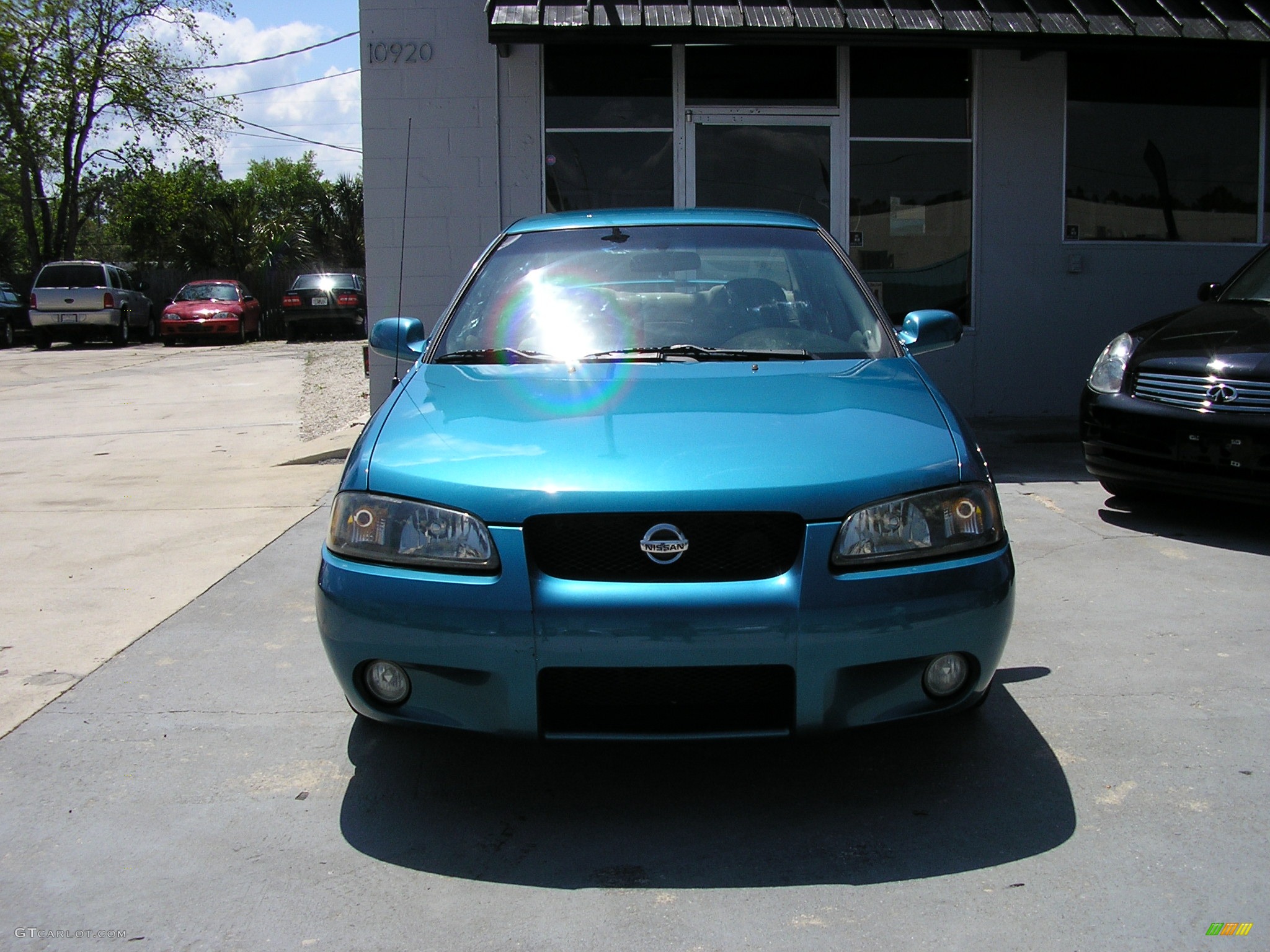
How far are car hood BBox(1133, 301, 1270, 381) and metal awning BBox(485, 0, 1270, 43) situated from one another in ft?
10.0

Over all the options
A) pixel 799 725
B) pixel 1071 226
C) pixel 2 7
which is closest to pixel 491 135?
pixel 1071 226

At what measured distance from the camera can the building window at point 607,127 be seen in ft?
31.0

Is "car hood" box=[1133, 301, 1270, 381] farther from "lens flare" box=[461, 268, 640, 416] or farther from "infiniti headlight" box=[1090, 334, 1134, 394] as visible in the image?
"lens flare" box=[461, 268, 640, 416]

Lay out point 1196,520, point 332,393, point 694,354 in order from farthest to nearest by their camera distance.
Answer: point 332,393 → point 1196,520 → point 694,354

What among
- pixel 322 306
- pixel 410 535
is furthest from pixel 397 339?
pixel 322 306

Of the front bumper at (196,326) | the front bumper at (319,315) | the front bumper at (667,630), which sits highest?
the front bumper at (319,315)

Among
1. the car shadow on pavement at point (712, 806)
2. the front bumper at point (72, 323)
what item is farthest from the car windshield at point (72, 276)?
the car shadow on pavement at point (712, 806)

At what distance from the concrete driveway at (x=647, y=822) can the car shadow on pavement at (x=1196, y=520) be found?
1726 millimetres

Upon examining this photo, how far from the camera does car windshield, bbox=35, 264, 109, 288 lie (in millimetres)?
24922

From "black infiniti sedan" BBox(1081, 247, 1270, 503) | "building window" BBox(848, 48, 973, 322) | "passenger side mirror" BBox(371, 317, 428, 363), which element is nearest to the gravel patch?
"building window" BBox(848, 48, 973, 322)

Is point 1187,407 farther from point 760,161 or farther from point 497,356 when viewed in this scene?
point 760,161

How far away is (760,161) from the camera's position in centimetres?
964

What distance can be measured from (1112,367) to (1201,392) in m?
0.63

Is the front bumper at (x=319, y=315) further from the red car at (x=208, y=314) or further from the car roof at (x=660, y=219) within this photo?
the car roof at (x=660, y=219)
